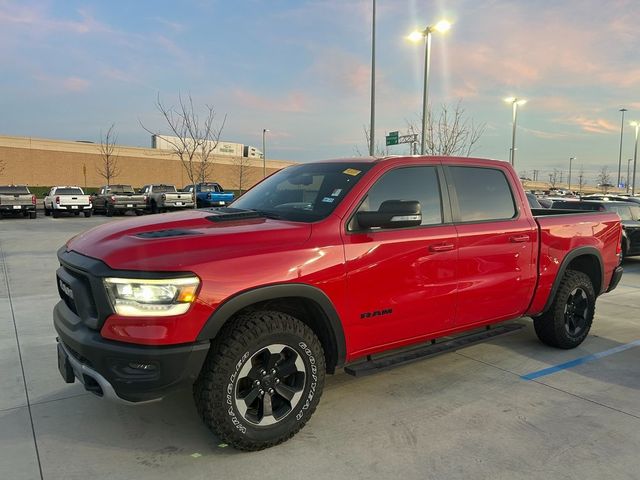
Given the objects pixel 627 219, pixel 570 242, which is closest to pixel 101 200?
pixel 627 219

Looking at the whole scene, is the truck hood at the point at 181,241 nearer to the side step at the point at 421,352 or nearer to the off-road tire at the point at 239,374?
the off-road tire at the point at 239,374

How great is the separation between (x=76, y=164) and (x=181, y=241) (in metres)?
58.6

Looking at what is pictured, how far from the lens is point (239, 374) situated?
9.71ft

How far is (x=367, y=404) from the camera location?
12.5ft

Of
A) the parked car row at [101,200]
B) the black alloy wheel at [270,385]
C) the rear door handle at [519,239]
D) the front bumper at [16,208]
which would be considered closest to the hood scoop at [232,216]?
the black alloy wheel at [270,385]

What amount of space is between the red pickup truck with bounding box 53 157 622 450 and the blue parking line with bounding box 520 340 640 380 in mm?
565

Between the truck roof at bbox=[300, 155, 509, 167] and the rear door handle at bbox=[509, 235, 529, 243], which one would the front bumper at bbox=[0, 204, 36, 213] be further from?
the rear door handle at bbox=[509, 235, 529, 243]

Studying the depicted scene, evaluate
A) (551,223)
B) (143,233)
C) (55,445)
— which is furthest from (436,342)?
(55,445)

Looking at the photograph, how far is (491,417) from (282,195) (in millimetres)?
2302

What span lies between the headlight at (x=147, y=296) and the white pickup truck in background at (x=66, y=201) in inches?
1015

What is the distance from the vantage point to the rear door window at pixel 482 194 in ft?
13.9

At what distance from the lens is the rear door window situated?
4234 millimetres

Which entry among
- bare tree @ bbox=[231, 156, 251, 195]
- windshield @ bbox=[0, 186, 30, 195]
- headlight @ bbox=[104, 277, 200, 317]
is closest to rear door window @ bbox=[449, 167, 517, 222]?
headlight @ bbox=[104, 277, 200, 317]

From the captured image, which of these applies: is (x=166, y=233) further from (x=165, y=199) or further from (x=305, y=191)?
(x=165, y=199)
